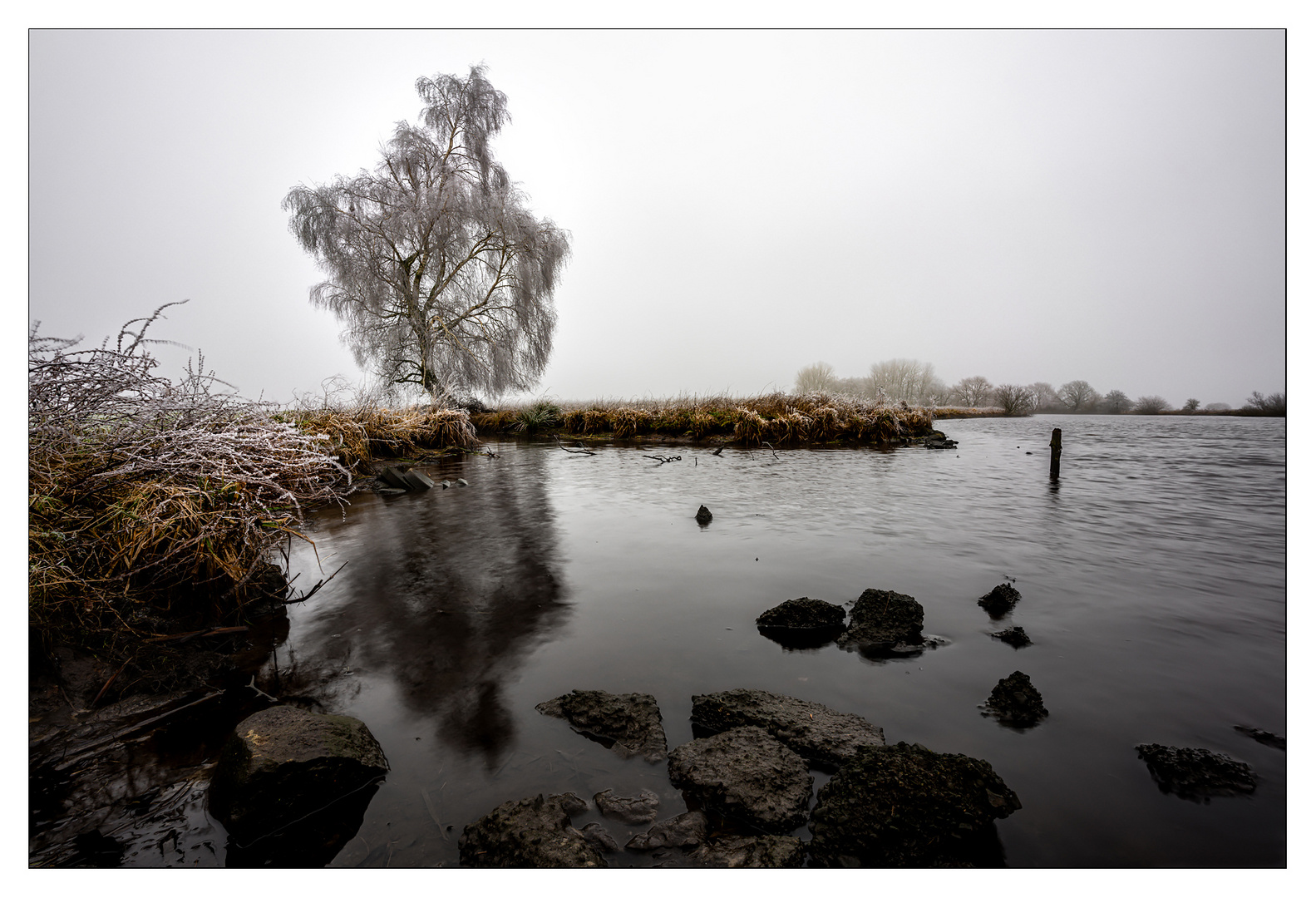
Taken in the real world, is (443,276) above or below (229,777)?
above

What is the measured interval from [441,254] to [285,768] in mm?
17503

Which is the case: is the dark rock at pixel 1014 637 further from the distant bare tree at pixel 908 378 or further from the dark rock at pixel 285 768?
the distant bare tree at pixel 908 378

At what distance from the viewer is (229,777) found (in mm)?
1512

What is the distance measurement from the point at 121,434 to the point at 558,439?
44.8 ft

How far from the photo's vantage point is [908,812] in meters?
1.43

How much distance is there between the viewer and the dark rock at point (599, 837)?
141cm

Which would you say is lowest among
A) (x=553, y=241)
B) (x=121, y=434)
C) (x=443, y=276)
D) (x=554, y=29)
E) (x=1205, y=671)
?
(x=1205, y=671)

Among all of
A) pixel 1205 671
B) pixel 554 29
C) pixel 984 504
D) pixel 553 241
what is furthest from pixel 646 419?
pixel 1205 671

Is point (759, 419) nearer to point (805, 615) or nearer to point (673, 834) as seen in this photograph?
point (805, 615)

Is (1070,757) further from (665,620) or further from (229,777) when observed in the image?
(229,777)

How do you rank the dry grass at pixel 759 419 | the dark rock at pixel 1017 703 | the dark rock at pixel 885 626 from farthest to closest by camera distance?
the dry grass at pixel 759 419, the dark rock at pixel 885 626, the dark rock at pixel 1017 703

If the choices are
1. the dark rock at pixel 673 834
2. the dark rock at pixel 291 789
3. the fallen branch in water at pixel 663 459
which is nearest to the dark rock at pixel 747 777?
the dark rock at pixel 673 834

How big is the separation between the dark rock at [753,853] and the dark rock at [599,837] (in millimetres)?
217

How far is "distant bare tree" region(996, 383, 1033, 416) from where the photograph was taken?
35688 mm
